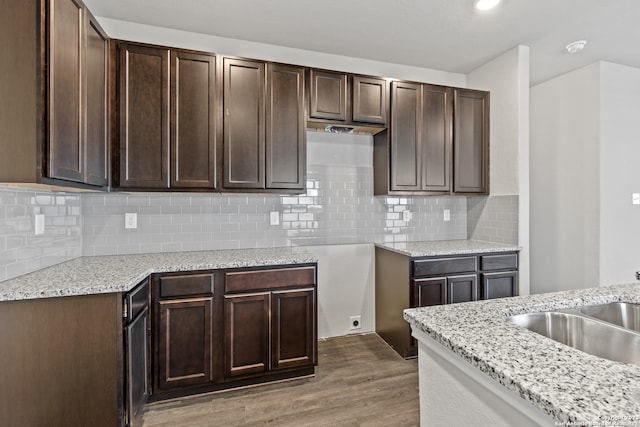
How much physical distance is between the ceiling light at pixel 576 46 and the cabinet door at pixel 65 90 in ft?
12.6

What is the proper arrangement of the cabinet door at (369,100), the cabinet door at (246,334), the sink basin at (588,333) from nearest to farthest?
the sink basin at (588,333)
the cabinet door at (246,334)
the cabinet door at (369,100)

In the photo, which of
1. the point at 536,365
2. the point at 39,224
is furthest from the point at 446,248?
the point at 39,224

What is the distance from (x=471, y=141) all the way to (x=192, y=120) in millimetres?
2636

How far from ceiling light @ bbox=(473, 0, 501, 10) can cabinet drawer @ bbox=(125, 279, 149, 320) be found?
296cm

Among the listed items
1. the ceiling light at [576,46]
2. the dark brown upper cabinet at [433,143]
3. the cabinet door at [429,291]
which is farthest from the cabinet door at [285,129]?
the ceiling light at [576,46]

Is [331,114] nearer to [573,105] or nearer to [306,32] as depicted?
[306,32]

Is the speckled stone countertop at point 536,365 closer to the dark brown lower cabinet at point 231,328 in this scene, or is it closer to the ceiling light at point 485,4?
the dark brown lower cabinet at point 231,328

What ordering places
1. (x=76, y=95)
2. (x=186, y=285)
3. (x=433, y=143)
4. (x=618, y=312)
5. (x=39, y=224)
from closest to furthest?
(x=618, y=312) < (x=76, y=95) < (x=39, y=224) < (x=186, y=285) < (x=433, y=143)

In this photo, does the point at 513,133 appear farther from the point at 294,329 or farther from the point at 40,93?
the point at 40,93

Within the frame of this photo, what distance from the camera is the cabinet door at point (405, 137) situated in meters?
3.06

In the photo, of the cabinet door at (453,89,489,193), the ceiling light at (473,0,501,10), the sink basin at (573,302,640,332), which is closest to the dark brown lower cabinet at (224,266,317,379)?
the sink basin at (573,302,640,332)

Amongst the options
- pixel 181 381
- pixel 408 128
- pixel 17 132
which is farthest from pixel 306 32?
pixel 181 381

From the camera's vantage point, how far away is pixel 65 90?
175cm

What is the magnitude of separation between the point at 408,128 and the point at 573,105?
193 cm
